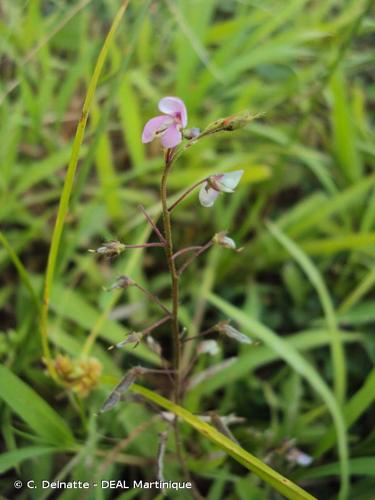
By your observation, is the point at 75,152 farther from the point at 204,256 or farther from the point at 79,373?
the point at 204,256

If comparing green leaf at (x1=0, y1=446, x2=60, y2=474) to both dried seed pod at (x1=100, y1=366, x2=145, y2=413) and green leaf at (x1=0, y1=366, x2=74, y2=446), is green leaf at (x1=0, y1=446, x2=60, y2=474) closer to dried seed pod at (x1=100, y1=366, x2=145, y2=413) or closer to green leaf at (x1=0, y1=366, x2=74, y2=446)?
green leaf at (x1=0, y1=366, x2=74, y2=446)

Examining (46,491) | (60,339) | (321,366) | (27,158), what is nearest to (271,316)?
(321,366)

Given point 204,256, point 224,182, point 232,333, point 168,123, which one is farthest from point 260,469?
point 204,256

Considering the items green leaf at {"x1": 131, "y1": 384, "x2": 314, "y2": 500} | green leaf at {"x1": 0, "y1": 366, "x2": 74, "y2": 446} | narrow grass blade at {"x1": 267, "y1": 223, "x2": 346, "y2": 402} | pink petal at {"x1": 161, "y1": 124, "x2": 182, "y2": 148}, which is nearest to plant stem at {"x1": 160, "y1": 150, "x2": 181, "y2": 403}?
pink petal at {"x1": 161, "y1": 124, "x2": 182, "y2": 148}

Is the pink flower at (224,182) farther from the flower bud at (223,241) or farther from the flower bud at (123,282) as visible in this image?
the flower bud at (123,282)

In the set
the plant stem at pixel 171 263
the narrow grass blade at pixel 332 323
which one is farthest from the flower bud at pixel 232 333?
the narrow grass blade at pixel 332 323
